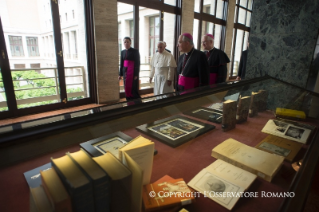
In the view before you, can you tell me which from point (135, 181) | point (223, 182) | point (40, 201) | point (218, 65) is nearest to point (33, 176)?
point (40, 201)

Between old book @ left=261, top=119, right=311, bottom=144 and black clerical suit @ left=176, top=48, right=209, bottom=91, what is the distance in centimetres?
140

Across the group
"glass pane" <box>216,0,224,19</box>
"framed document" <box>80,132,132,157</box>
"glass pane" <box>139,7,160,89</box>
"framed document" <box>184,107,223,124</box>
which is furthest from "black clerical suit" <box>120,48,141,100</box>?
"glass pane" <box>216,0,224,19</box>

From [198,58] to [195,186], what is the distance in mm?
2210

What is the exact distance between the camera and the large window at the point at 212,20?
22.5 ft

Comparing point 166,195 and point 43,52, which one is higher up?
point 43,52

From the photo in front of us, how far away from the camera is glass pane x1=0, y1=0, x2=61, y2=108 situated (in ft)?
11.7

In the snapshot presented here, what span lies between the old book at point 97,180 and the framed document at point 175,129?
454 millimetres

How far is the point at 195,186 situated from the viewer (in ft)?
2.45

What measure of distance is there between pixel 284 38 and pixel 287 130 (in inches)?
69.4

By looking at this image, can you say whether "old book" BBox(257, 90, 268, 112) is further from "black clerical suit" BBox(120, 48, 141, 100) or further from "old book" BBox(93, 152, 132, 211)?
"black clerical suit" BBox(120, 48, 141, 100)

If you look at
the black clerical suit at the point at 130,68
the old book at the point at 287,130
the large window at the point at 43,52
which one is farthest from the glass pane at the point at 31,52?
the old book at the point at 287,130

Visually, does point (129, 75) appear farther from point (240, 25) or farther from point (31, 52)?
point (240, 25)

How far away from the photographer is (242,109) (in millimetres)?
1415

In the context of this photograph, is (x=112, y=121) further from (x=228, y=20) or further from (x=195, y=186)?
(x=228, y=20)
